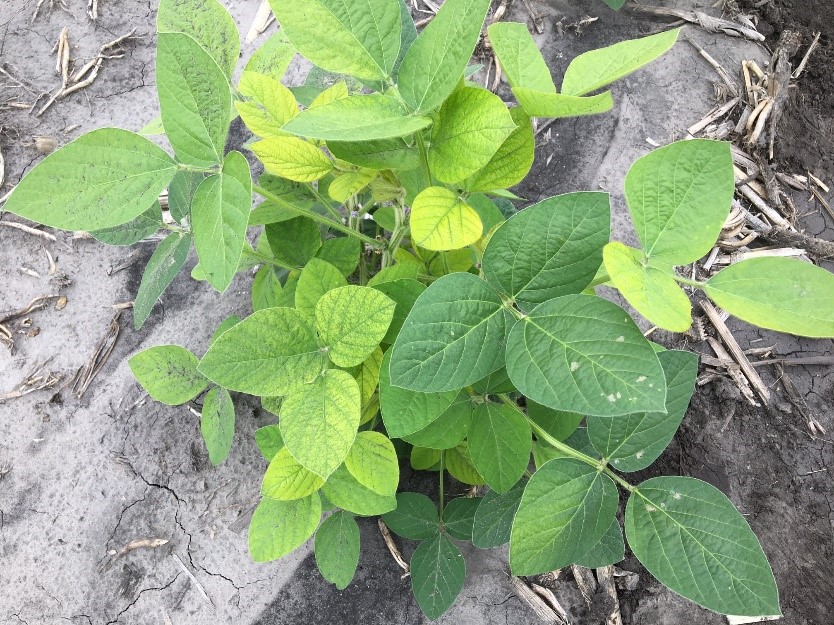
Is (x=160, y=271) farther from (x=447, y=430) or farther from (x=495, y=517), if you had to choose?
(x=495, y=517)

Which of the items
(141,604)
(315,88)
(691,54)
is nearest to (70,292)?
(141,604)

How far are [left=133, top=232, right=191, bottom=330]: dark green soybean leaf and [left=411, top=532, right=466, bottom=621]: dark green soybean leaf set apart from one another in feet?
3.15

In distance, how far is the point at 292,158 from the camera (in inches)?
49.4

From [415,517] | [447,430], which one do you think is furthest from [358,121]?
[415,517]

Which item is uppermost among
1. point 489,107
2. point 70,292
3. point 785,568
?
point 489,107

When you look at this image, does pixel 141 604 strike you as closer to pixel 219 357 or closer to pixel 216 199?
pixel 219 357

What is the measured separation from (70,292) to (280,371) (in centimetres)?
Result: 145

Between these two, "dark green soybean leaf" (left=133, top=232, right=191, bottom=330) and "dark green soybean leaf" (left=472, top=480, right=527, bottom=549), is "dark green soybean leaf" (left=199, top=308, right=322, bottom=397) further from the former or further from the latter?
"dark green soybean leaf" (left=472, top=480, right=527, bottom=549)

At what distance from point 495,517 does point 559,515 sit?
33cm

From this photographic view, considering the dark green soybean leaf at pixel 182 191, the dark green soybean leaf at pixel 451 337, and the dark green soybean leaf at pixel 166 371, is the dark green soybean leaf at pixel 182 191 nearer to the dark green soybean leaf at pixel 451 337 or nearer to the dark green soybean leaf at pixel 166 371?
the dark green soybean leaf at pixel 166 371

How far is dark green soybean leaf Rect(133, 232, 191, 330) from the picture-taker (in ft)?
4.43

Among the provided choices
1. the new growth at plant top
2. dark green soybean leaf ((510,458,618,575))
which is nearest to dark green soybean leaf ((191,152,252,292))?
the new growth at plant top

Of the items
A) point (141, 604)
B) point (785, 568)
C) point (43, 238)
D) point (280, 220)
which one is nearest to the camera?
point (280, 220)

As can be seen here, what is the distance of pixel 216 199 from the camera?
40.8 inches
